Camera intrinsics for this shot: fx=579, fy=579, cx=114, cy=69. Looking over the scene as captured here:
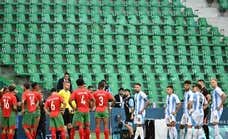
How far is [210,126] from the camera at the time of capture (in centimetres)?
1695

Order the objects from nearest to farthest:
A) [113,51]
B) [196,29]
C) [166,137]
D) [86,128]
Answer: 1. [86,128]
2. [166,137]
3. [113,51]
4. [196,29]

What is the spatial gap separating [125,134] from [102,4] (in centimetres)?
833

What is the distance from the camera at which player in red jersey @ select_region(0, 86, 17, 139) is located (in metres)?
15.5

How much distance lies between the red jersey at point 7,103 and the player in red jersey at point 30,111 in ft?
0.96

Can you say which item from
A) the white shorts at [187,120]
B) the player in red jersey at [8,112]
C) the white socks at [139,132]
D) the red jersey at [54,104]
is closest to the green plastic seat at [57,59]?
the player in red jersey at [8,112]

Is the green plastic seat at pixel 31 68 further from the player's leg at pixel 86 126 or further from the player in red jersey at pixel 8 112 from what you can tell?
the player's leg at pixel 86 126

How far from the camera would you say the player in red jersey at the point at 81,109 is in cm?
1505

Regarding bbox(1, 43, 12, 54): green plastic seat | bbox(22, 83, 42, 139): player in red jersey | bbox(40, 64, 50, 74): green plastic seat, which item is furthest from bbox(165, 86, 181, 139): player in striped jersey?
bbox(1, 43, 12, 54): green plastic seat

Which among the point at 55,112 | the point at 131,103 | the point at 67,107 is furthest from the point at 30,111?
the point at 131,103

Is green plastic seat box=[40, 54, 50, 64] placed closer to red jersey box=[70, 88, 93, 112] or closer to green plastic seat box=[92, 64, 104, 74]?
green plastic seat box=[92, 64, 104, 74]

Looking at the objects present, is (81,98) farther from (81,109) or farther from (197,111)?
(197,111)

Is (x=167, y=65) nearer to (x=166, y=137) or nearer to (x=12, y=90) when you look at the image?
(x=166, y=137)

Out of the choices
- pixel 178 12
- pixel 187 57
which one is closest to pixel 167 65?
pixel 187 57

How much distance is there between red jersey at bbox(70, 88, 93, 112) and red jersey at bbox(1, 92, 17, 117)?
1721mm
